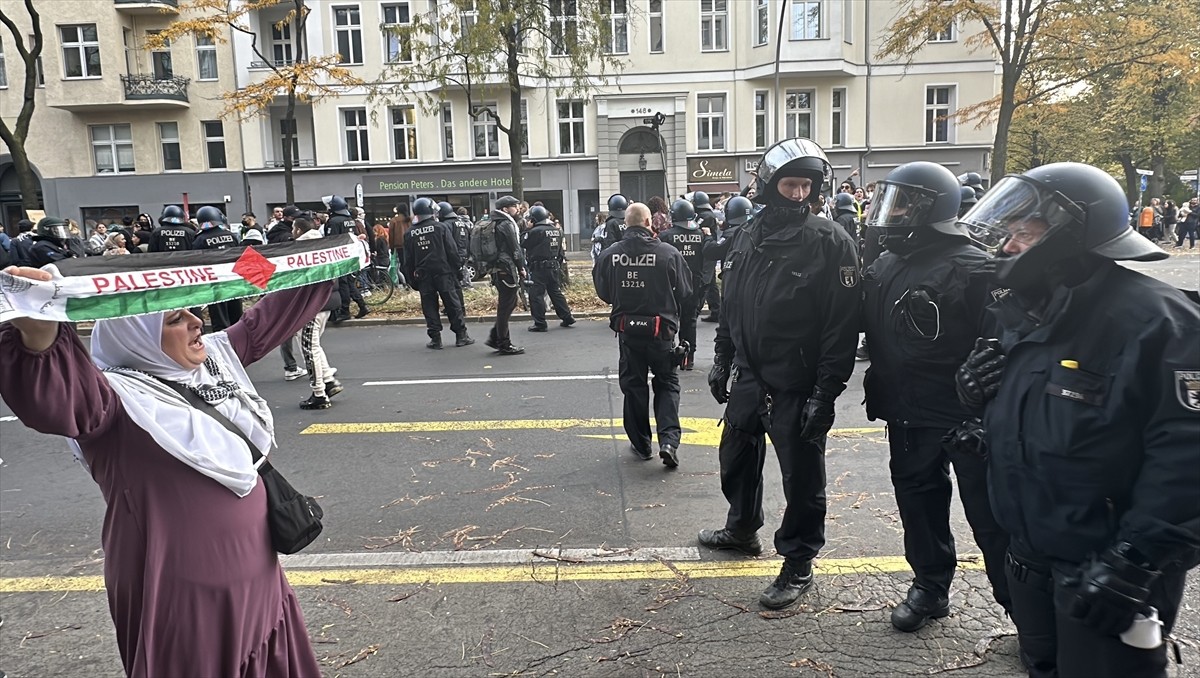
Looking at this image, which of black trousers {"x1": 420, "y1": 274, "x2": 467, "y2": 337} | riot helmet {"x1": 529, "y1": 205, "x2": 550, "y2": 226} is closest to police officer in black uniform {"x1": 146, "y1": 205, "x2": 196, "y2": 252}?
black trousers {"x1": 420, "y1": 274, "x2": 467, "y2": 337}

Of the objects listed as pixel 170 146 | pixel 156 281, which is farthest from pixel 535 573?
pixel 170 146

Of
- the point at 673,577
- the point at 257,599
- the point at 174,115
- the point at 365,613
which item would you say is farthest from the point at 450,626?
the point at 174,115

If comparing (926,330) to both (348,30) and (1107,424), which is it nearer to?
(1107,424)

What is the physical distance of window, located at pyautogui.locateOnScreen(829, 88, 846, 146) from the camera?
102ft

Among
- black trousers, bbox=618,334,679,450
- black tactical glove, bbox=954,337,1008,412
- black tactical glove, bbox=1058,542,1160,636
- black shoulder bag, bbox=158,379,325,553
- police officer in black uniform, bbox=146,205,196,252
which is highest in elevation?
police officer in black uniform, bbox=146,205,196,252

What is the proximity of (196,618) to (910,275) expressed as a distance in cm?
279

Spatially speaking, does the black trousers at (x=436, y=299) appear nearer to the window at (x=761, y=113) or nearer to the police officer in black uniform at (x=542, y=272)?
the police officer in black uniform at (x=542, y=272)

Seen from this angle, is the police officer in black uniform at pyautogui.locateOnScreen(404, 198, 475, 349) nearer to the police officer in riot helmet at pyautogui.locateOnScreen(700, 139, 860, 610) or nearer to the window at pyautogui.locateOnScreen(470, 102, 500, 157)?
the police officer in riot helmet at pyautogui.locateOnScreen(700, 139, 860, 610)

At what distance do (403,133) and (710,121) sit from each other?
493 inches

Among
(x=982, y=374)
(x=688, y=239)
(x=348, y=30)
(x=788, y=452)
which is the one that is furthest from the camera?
(x=348, y=30)

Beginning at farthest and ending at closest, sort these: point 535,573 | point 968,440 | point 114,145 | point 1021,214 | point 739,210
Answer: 1. point 114,145
2. point 739,210
3. point 535,573
4. point 968,440
5. point 1021,214

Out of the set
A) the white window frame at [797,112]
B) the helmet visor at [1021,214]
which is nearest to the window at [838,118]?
the white window frame at [797,112]

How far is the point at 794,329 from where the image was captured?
3.44 meters

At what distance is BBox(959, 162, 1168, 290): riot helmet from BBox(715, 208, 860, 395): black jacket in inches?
41.4
